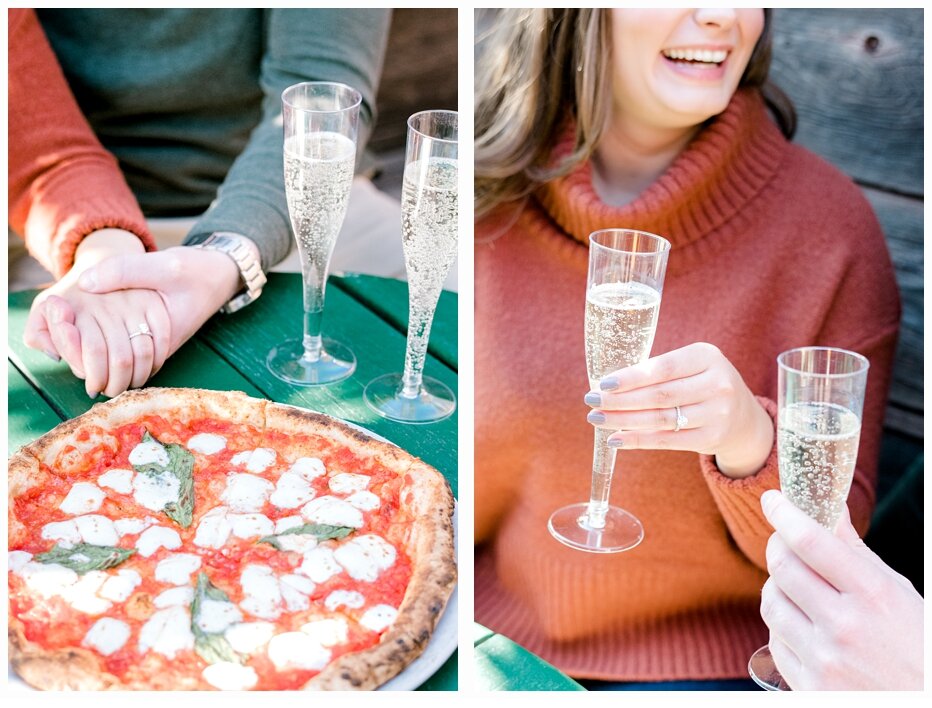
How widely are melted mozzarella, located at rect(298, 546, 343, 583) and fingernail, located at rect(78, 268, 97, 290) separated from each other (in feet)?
1.41

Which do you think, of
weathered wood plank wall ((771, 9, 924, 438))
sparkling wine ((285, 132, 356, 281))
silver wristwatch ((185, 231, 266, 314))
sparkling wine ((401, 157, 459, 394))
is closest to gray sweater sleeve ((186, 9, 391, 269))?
silver wristwatch ((185, 231, 266, 314))

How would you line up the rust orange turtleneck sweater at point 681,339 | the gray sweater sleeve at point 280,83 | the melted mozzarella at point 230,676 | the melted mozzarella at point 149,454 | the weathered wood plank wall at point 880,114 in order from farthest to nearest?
1. the weathered wood plank wall at point 880,114
2. the gray sweater sleeve at point 280,83
3. the rust orange turtleneck sweater at point 681,339
4. the melted mozzarella at point 149,454
5. the melted mozzarella at point 230,676

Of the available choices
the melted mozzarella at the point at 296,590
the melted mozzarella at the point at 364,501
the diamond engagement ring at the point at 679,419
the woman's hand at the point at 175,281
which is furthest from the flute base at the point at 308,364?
the diamond engagement ring at the point at 679,419

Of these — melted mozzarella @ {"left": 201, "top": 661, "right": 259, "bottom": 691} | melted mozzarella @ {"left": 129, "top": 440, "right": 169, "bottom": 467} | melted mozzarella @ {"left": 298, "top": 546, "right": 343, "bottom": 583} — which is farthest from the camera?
melted mozzarella @ {"left": 129, "top": 440, "right": 169, "bottom": 467}

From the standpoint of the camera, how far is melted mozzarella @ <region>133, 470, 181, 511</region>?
97 cm

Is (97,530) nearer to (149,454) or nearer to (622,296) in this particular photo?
(149,454)

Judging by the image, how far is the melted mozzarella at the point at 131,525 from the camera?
929 millimetres

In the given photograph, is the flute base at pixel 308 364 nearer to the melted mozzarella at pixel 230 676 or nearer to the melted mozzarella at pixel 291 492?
the melted mozzarella at pixel 291 492

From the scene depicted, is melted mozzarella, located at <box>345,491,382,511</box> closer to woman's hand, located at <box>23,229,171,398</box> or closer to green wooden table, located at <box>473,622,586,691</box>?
green wooden table, located at <box>473,622,586,691</box>

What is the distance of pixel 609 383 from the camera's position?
2.84ft

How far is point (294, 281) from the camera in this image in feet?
4.47

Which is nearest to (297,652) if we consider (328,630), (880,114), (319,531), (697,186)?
(328,630)

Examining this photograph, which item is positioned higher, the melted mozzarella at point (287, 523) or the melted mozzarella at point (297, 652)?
the melted mozzarella at point (287, 523)

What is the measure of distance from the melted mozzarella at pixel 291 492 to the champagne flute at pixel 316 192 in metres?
0.17
